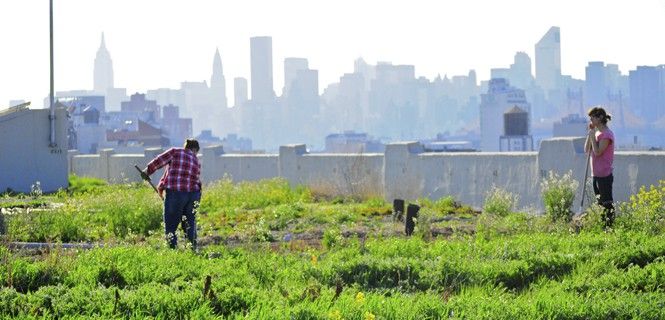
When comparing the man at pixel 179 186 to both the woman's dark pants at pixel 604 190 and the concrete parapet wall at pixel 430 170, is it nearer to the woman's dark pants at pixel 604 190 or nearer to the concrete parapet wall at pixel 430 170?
the woman's dark pants at pixel 604 190

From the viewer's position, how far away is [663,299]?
32.2 feet

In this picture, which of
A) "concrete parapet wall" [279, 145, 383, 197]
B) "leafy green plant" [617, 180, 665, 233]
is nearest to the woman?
"leafy green plant" [617, 180, 665, 233]

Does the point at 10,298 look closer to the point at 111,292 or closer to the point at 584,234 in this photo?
the point at 111,292

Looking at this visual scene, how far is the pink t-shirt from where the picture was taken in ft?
58.0

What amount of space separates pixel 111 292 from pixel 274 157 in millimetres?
23399

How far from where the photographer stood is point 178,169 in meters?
15.8

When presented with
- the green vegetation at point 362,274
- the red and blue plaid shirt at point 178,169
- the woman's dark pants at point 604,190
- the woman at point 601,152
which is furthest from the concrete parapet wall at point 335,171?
the red and blue plaid shirt at point 178,169

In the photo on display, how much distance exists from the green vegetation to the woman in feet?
2.62

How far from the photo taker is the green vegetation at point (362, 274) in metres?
9.13

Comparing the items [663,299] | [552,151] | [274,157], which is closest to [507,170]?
[552,151]

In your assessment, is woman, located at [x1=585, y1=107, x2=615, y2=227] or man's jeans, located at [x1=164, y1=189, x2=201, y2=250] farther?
woman, located at [x1=585, y1=107, x2=615, y2=227]

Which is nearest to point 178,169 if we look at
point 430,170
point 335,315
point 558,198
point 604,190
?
point 604,190

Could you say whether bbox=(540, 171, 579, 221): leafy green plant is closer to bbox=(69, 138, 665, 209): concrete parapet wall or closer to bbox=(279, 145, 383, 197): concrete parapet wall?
bbox=(69, 138, 665, 209): concrete parapet wall

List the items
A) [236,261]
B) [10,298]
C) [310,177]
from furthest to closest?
[310,177]
[236,261]
[10,298]
